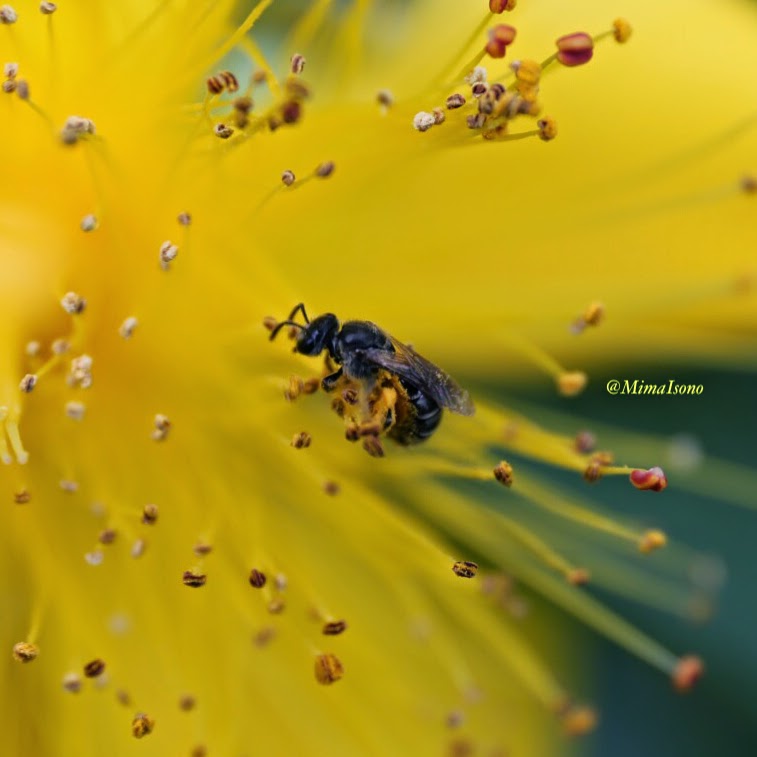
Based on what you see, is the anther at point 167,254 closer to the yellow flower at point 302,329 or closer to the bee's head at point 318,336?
the yellow flower at point 302,329

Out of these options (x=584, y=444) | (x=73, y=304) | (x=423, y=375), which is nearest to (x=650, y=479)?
(x=584, y=444)

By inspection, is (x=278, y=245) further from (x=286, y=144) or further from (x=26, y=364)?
(x=26, y=364)

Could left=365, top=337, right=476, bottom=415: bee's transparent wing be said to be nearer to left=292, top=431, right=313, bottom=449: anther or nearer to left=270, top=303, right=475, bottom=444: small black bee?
left=270, top=303, right=475, bottom=444: small black bee

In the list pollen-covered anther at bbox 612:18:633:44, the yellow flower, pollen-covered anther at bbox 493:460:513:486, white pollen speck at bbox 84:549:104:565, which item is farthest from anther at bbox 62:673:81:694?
pollen-covered anther at bbox 612:18:633:44

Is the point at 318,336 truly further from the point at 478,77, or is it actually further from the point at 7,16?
the point at 7,16

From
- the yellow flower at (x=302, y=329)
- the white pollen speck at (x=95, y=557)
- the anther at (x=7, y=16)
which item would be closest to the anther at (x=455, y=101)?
the yellow flower at (x=302, y=329)

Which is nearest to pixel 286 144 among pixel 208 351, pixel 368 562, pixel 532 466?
pixel 208 351
